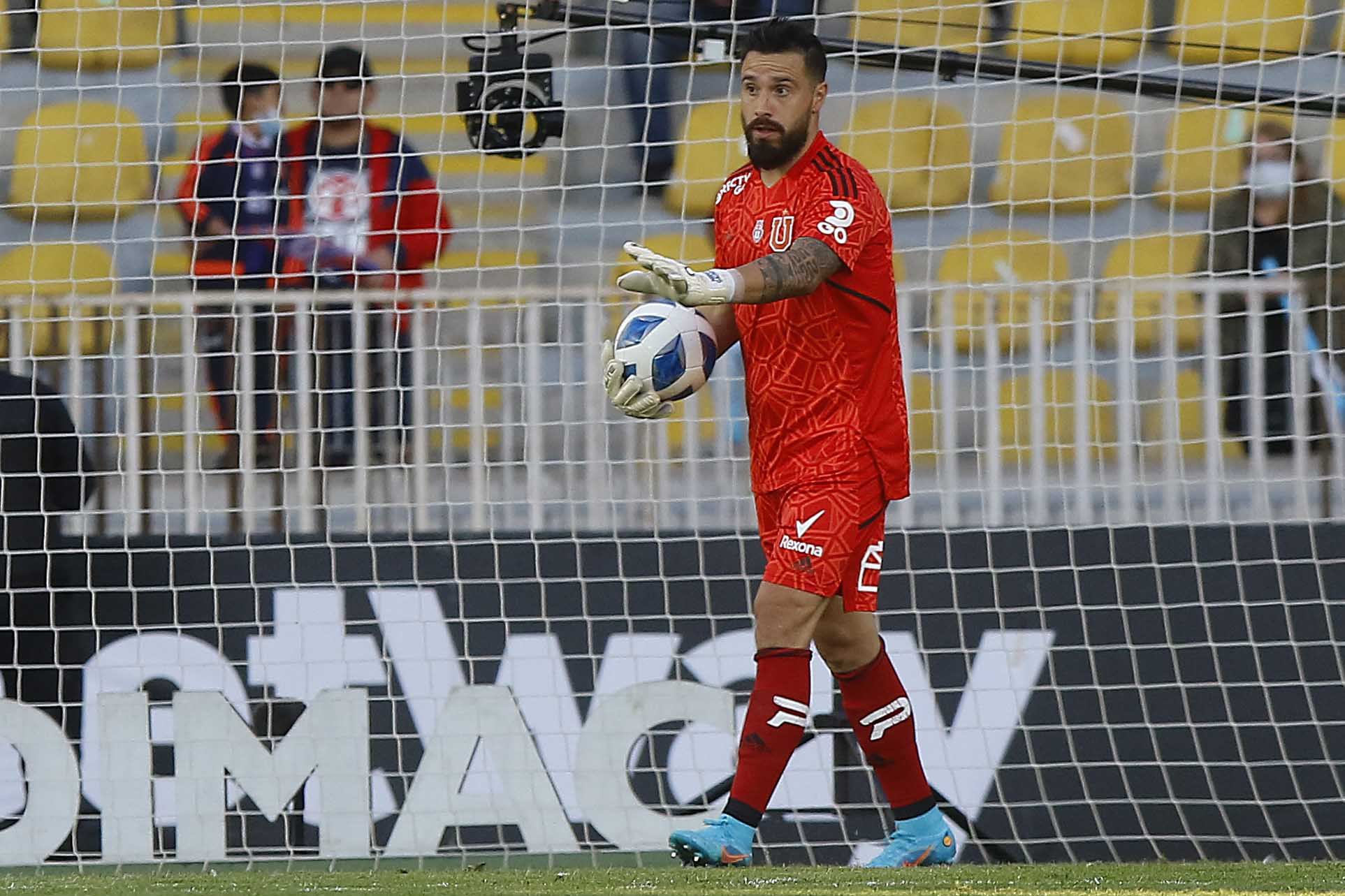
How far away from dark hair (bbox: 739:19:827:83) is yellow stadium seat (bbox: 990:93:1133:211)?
314 cm

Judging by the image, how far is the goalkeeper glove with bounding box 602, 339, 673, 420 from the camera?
3.78m

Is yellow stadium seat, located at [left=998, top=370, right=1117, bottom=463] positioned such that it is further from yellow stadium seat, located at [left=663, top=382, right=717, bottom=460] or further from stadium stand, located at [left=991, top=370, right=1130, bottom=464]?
yellow stadium seat, located at [left=663, top=382, right=717, bottom=460]

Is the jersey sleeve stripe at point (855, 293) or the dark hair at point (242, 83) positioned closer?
the jersey sleeve stripe at point (855, 293)

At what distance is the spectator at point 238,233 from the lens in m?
5.87

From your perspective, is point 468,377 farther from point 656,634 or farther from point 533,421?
point 656,634

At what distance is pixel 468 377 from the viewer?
601 cm

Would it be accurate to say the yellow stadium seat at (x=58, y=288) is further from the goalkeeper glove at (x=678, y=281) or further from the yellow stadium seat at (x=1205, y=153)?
the yellow stadium seat at (x=1205, y=153)

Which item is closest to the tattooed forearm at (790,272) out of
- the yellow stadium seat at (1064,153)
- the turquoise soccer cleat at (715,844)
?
the turquoise soccer cleat at (715,844)

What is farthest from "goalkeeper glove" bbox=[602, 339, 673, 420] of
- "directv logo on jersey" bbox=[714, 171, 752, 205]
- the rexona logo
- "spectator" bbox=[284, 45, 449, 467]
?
"spectator" bbox=[284, 45, 449, 467]

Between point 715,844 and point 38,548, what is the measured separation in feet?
8.98

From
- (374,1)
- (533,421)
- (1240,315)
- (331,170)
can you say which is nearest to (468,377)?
(533,421)

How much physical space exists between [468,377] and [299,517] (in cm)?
72

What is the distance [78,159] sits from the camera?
7.27 metres

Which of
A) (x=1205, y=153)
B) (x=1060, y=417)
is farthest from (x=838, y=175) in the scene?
(x=1205, y=153)
